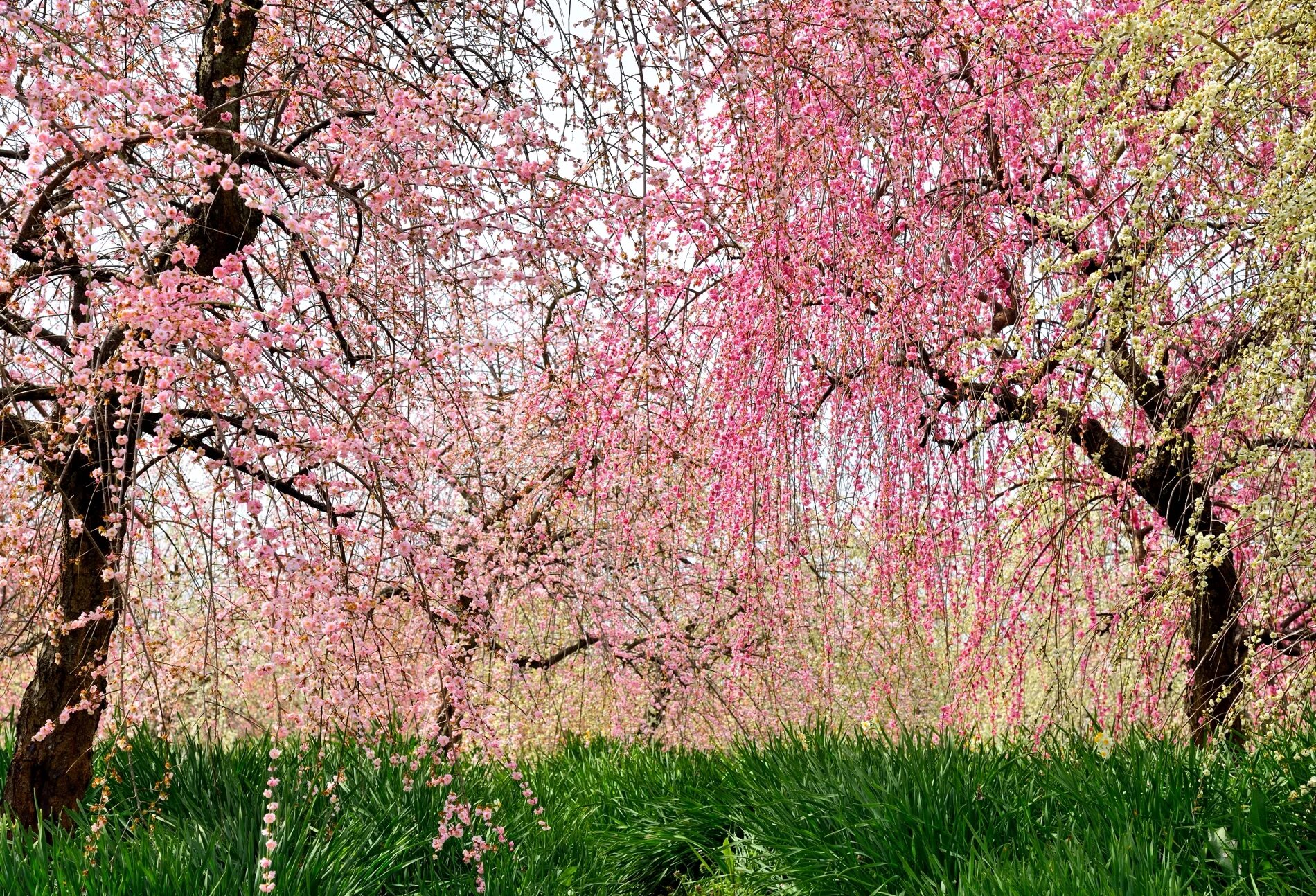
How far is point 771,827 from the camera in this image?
487cm

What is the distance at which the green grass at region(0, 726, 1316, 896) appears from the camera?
3.40 metres

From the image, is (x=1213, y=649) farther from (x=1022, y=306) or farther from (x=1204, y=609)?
(x=1022, y=306)

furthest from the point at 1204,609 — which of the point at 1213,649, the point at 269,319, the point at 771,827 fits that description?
the point at 269,319

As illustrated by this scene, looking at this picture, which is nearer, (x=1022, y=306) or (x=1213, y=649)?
(x=1022, y=306)

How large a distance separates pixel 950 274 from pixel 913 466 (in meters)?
0.78

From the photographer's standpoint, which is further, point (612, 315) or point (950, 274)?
point (612, 315)

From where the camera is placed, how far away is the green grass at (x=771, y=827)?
3.40m

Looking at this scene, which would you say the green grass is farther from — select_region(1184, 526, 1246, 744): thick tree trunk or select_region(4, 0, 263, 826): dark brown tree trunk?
select_region(1184, 526, 1246, 744): thick tree trunk

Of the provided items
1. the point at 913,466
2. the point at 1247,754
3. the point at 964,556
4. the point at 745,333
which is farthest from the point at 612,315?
the point at 1247,754

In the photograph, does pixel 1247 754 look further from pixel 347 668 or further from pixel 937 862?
pixel 347 668

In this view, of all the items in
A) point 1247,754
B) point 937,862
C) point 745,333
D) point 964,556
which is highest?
point 745,333

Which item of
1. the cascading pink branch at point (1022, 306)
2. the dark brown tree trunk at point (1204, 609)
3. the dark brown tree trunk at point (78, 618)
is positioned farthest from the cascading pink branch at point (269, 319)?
the dark brown tree trunk at point (1204, 609)

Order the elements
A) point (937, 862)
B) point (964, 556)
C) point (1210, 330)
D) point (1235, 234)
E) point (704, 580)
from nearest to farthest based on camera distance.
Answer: point (1235, 234) < point (937, 862) < point (1210, 330) < point (964, 556) < point (704, 580)

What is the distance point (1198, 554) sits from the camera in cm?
303
